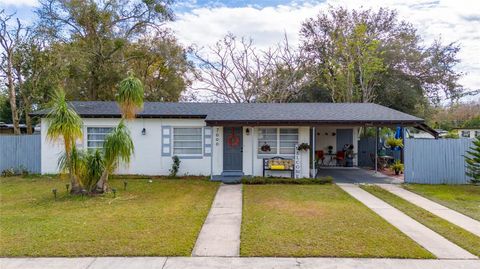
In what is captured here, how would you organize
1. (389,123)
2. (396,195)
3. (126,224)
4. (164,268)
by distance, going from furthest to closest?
1. (389,123)
2. (396,195)
3. (126,224)
4. (164,268)

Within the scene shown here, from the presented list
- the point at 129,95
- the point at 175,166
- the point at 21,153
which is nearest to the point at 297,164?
the point at 175,166

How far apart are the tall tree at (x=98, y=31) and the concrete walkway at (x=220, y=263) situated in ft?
59.5

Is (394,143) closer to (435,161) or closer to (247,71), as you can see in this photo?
(435,161)

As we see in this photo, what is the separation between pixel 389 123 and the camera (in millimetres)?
13008

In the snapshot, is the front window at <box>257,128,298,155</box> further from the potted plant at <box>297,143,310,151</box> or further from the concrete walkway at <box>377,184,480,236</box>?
the concrete walkway at <box>377,184,480,236</box>

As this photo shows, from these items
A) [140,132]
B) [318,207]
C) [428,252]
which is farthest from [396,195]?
[140,132]

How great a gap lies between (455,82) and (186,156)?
21211 millimetres

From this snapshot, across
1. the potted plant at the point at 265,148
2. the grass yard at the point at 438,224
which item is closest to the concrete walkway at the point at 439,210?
the grass yard at the point at 438,224

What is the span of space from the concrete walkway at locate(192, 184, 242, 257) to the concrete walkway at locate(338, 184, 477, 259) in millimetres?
3234

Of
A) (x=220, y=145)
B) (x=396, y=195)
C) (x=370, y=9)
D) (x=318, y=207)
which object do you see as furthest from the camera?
(x=370, y=9)

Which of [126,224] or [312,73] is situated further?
[312,73]

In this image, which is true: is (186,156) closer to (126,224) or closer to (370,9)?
→ (126,224)

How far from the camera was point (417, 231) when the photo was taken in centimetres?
666

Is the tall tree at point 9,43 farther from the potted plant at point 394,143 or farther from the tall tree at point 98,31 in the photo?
the potted plant at point 394,143
